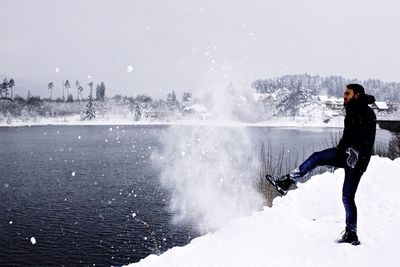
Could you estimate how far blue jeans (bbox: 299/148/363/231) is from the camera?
632 centimetres

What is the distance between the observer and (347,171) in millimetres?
6426

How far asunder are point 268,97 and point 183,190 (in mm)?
118729

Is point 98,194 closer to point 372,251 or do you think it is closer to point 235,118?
point 372,251

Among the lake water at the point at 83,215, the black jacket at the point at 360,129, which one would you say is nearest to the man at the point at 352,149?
the black jacket at the point at 360,129

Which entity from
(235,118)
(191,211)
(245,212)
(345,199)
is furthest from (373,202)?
(235,118)

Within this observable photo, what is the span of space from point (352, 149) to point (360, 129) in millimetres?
347

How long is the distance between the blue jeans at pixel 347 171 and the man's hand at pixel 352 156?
0.32ft

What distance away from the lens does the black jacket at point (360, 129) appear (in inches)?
243

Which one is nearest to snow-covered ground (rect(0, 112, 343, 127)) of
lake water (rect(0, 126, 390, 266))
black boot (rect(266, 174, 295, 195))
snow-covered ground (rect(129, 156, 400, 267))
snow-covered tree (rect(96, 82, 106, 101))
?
snow-covered tree (rect(96, 82, 106, 101))

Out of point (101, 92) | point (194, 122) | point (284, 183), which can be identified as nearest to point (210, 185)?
point (284, 183)

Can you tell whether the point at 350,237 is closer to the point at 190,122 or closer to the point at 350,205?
the point at 350,205

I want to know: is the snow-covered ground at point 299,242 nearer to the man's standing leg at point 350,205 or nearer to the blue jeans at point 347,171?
the man's standing leg at point 350,205

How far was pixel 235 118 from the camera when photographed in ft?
447

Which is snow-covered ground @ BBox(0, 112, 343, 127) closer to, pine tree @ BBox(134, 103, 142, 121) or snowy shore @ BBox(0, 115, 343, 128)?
snowy shore @ BBox(0, 115, 343, 128)
